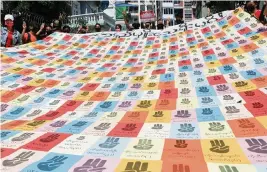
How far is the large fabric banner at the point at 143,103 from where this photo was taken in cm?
230

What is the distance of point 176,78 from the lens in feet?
14.0

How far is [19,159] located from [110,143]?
73cm

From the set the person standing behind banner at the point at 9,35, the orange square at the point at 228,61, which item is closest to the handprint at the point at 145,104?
the orange square at the point at 228,61

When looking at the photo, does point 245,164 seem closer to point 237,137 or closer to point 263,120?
point 237,137

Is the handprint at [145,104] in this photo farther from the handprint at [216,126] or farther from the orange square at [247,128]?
the orange square at [247,128]

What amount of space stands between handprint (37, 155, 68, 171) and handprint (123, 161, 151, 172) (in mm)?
509

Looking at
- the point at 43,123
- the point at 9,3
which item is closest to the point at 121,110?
the point at 43,123

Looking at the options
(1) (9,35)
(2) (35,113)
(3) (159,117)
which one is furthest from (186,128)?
(1) (9,35)

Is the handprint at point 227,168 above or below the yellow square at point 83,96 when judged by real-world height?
below

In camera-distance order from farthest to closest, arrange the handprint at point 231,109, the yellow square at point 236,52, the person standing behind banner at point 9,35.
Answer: the person standing behind banner at point 9,35 < the yellow square at point 236,52 < the handprint at point 231,109

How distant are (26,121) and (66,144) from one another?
0.98 m

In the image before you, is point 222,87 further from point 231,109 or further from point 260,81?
point 231,109

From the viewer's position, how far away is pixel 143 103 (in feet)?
12.0

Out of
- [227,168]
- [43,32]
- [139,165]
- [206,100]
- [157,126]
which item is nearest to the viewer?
[227,168]
